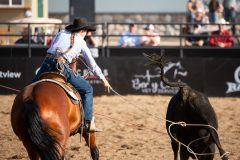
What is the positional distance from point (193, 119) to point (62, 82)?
1.54 metres

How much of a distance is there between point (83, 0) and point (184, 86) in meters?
15.7

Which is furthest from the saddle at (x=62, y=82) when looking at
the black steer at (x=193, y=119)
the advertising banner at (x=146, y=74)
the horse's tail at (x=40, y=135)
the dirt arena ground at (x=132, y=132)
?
the advertising banner at (x=146, y=74)

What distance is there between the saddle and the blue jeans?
11 centimetres

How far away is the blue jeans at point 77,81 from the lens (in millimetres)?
7840

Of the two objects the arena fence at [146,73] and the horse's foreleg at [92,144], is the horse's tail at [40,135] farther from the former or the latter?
the arena fence at [146,73]

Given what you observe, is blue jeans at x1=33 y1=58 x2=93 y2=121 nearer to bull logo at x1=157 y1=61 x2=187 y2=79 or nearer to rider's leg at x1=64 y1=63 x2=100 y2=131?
rider's leg at x1=64 y1=63 x2=100 y2=131

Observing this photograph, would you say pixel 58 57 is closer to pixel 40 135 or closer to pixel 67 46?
pixel 67 46

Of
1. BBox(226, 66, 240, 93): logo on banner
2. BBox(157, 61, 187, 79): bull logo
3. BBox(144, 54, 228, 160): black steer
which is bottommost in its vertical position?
BBox(226, 66, 240, 93): logo on banner

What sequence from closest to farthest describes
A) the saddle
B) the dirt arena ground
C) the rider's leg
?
the saddle → the rider's leg → the dirt arena ground

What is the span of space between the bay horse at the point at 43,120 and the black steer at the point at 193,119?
1182mm

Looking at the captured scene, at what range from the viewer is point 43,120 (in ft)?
21.8

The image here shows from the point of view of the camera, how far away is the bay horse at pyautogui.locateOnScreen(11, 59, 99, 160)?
262 inches

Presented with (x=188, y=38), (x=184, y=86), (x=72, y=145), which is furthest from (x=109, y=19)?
(x=184, y=86)

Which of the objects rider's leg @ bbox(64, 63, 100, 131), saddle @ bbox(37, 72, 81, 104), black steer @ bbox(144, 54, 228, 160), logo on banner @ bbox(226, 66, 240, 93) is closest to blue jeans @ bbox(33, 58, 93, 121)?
rider's leg @ bbox(64, 63, 100, 131)
